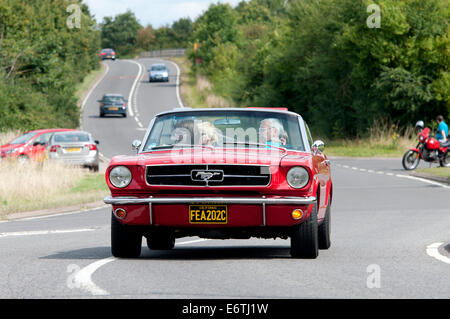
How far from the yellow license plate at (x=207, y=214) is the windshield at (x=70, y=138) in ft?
74.2

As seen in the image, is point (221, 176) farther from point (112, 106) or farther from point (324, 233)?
point (112, 106)

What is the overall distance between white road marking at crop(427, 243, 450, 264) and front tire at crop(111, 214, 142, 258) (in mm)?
3276

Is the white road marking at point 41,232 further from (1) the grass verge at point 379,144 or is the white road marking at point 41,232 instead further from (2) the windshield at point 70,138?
(1) the grass verge at point 379,144

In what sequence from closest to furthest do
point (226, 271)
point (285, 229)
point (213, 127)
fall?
point (226, 271)
point (285, 229)
point (213, 127)

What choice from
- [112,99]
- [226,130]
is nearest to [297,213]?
[226,130]

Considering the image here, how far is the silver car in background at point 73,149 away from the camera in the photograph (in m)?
31.5

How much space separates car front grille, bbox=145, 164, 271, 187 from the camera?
9.83 meters

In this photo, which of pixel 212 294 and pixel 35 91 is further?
pixel 35 91

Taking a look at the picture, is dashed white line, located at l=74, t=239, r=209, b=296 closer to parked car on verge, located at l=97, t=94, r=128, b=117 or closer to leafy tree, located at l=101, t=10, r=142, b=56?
parked car on verge, located at l=97, t=94, r=128, b=117

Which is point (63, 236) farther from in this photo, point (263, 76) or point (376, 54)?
point (263, 76)

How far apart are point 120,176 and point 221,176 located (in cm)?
109

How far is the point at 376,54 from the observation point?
4641cm

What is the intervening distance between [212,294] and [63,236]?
6.72 m
